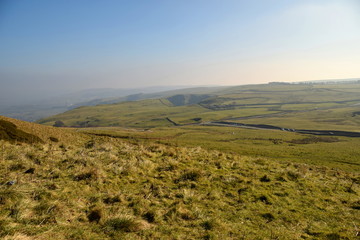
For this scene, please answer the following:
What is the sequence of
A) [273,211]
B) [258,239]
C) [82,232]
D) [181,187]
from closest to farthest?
[82,232] → [258,239] → [273,211] → [181,187]

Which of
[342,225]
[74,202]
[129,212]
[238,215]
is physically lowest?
[342,225]

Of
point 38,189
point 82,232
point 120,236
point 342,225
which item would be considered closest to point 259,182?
point 342,225

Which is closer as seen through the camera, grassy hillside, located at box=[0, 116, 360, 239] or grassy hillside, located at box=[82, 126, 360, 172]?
grassy hillside, located at box=[0, 116, 360, 239]

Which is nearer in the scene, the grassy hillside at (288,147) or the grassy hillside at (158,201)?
the grassy hillside at (158,201)

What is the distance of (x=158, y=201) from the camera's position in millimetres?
9625

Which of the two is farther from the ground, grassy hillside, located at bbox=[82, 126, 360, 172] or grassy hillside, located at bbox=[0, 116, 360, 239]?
grassy hillside, located at bbox=[0, 116, 360, 239]

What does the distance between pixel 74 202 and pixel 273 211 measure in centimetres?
962

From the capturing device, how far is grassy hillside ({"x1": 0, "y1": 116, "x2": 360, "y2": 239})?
6.93 meters

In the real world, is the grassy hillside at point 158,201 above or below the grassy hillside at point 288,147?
above

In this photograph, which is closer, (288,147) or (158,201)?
(158,201)

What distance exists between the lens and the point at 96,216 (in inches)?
293

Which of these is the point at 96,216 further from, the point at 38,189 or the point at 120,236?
the point at 38,189

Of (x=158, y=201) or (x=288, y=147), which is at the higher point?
(x=158, y=201)

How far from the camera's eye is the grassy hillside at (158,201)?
22.7 feet
